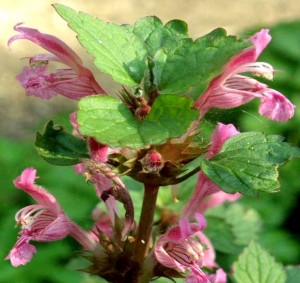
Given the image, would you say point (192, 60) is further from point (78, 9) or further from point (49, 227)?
point (78, 9)

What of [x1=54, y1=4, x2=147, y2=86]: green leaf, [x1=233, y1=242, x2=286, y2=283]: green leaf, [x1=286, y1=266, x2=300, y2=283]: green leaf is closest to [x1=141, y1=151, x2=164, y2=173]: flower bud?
[x1=54, y1=4, x2=147, y2=86]: green leaf

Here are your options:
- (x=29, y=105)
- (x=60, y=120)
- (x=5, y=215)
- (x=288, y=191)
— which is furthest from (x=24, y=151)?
(x=29, y=105)

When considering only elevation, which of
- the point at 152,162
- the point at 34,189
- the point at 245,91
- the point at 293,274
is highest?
the point at 245,91

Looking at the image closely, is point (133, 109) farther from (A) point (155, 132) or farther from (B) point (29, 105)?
(B) point (29, 105)

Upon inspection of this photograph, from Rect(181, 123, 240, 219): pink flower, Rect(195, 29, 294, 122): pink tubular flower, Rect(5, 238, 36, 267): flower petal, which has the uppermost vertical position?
Rect(195, 29, 294, 122): pink tubular flower

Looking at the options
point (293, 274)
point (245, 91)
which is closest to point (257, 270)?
point (293, 274)

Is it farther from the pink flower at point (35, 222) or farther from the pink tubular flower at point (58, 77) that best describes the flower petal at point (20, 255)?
the pink tubular flower at point (58, 77)

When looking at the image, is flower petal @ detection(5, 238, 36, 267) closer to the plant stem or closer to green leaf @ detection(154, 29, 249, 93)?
the plant stem
